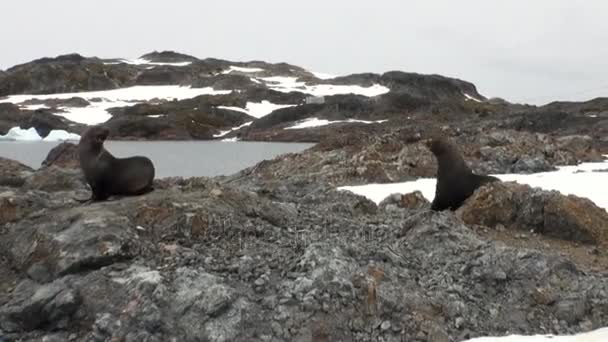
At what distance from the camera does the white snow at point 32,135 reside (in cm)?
7494

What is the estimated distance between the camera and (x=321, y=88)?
136875 mm

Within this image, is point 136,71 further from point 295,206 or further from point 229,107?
point 295,206

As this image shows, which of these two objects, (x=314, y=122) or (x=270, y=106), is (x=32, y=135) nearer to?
(x=314, y=122)

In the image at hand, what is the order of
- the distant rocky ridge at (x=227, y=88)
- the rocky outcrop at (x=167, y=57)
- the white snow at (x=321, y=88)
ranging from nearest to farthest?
the distant rocky ridge at (x=227, y=88) < the white snow at (x=321, y=88) < the rocky outcrop at (x=167, y=57)

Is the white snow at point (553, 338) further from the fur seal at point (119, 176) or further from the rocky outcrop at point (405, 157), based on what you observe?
the rocky outcrop at point (405, 157)

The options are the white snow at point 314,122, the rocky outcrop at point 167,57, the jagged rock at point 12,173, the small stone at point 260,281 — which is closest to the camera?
the small stone at point 260,281

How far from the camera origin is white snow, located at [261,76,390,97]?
126m

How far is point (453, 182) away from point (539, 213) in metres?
1.90

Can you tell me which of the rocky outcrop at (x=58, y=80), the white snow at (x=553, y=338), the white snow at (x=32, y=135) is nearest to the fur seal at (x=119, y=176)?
the white snow at (x=553, y=338)

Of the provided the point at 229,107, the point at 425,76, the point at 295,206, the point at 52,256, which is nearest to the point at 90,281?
the point at 52,256

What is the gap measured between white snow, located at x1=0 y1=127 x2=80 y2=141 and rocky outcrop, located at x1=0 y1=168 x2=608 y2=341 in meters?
68.4

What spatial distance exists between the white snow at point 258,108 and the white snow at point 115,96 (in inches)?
622

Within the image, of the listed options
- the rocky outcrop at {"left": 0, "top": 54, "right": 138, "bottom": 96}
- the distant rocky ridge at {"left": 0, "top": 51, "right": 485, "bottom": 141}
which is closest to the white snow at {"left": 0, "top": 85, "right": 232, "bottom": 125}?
the distant rocky ridge at {"left": 0, "top": 51, "right": 485, "bottom": 141}

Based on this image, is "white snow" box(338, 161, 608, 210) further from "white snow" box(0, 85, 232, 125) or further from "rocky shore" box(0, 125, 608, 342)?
"white snow" box(0, 85, 232, 125)
